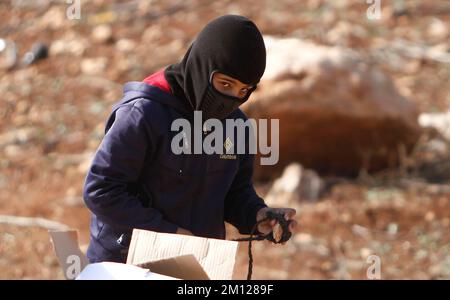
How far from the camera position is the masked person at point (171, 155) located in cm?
308

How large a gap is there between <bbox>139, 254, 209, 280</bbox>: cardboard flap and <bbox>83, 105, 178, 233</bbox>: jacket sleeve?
29cm

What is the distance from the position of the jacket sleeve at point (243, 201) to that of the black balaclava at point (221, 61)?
0.36 metres

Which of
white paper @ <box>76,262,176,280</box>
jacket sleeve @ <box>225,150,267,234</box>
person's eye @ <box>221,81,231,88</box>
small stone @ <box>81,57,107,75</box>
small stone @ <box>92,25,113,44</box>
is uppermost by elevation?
small stone @ <box>92,25,113,44</box>

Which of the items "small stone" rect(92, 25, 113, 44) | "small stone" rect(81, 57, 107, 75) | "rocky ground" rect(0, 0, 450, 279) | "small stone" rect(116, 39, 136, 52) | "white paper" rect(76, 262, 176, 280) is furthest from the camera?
"small stone" rect(92, 25, 113, 44)

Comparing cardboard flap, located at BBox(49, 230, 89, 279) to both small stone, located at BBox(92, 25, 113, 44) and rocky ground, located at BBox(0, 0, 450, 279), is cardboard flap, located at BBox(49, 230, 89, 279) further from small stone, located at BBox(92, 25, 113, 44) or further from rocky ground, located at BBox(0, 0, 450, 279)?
small stone, located at BBox(92, 25, 113, 44)

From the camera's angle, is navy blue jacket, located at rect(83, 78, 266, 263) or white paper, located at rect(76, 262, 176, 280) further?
navy blue jacket, located at rect(83, 78, 266, 263)

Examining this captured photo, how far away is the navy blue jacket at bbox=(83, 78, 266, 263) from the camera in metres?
3.07

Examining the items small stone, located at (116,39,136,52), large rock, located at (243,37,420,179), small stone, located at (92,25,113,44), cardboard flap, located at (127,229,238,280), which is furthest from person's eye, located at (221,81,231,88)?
small stone, located at (92,25,113,44)

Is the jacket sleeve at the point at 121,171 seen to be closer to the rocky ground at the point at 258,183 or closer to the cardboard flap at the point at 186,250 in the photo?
the cardboard flap at the point at 186,250

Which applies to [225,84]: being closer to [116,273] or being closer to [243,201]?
[243,201]

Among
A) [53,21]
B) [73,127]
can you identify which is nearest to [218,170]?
[73,127]

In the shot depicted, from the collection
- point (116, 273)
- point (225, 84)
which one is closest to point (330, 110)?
point (225, 84)

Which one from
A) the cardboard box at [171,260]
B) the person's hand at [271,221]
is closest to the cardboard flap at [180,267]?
the cardboard box at [171,260]
